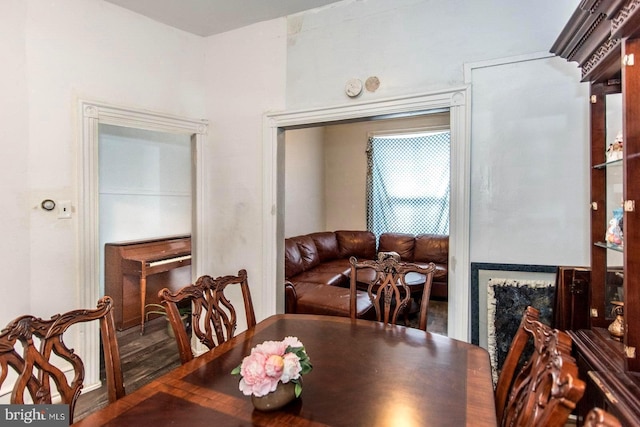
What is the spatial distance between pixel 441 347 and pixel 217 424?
914mm

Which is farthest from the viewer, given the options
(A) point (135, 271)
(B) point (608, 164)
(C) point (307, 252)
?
(C) point (307, 252)

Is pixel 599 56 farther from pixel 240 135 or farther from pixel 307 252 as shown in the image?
pixel 307 252

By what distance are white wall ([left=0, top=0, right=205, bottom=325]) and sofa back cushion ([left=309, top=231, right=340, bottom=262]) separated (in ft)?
9.87

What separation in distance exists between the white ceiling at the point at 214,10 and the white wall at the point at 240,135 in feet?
0.34

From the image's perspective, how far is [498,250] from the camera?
2.03 m

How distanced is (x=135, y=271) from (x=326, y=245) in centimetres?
263

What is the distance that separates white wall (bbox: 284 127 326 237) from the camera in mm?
4902

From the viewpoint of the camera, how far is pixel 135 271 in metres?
3.37

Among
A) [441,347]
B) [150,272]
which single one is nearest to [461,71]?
[441,347]

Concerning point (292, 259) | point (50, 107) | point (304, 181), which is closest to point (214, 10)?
point (50, 107)

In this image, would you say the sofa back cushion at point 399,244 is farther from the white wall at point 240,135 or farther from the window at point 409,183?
the white wall at point 240,135

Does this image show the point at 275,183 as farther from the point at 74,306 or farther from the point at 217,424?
the point at 217,424

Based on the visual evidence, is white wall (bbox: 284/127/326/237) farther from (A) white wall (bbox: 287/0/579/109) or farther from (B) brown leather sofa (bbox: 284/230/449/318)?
(A) white wall (bbox: 287/0/579/109)

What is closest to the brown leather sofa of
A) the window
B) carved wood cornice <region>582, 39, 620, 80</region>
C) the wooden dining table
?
the window
